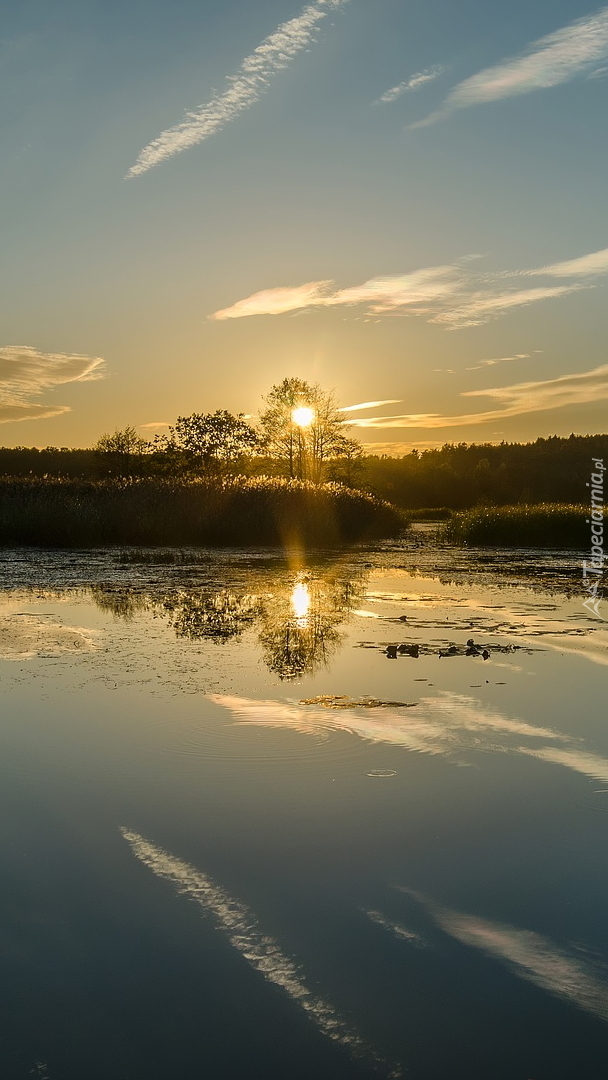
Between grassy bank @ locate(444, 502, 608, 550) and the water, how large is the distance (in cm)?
2102

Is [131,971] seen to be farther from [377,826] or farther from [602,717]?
[602,717]

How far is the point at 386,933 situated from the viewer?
402 centimetres

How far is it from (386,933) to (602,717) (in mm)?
4288

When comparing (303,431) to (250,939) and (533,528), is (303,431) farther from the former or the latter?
(250,939)

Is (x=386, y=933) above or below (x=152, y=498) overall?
below

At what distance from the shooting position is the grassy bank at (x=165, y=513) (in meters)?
27.6

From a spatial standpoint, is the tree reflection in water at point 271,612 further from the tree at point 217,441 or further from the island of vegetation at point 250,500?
the tree at point 217,441

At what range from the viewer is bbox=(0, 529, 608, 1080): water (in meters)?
3.24

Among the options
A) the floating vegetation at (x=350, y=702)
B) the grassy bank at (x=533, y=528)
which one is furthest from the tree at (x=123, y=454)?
the floating vegetation at (x=350, y=702)

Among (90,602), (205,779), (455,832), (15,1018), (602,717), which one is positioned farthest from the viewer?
(90,602)

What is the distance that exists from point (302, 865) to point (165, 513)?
83.1ft

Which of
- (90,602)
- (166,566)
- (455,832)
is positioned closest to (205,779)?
(455,832)

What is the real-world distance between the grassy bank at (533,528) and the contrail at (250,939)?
2665cm

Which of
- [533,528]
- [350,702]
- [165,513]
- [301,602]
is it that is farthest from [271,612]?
[533,528]
